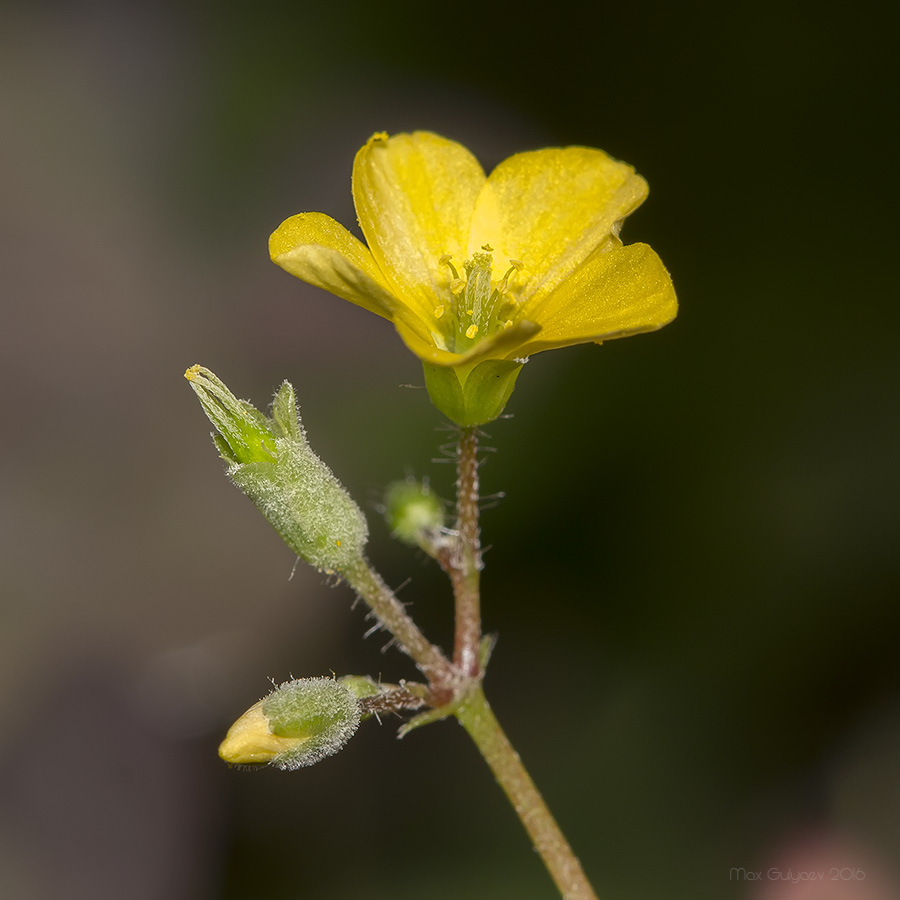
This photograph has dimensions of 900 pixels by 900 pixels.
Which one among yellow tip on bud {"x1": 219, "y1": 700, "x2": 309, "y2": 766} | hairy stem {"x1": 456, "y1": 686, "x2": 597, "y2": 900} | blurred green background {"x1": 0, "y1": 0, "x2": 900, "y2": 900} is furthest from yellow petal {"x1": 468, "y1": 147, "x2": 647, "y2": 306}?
blurred green background {"x1": 0, "y1": 0, "x2": 900, "y2": 900}

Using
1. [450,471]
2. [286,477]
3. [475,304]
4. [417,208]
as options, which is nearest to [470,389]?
[475,304]

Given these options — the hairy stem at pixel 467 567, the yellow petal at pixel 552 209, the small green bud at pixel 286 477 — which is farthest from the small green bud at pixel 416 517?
the yellow petal at pixel 552 209

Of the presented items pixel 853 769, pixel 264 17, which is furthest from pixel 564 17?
pixel 853 769

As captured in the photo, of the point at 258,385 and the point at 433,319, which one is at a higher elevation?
the point at 433,319

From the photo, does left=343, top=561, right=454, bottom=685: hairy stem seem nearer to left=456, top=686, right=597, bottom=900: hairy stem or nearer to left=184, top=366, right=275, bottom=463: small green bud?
left=456, top=686, right=597, bottom=900: hairy stem

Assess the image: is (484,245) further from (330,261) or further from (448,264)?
(330,261)

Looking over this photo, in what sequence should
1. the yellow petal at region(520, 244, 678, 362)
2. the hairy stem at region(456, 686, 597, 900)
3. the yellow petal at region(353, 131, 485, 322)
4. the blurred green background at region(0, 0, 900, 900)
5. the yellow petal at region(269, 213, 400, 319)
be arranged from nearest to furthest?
1. the yellow petal at region(269, 213, 400, 319)
2. the yellow petal at region(520, 244, 678, 362)
3. the hairy stem at region(456, 686, 597, 900)
4. the yellow petal at region(353, 131, 485, 322)
5. the blurred green background at region(0, 0, 900, 900)

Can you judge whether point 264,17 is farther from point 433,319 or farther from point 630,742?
point 630,742
